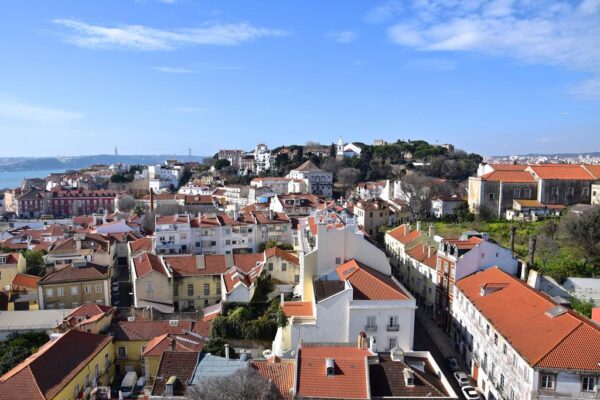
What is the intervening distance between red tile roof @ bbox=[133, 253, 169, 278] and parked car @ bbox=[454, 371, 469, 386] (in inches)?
836

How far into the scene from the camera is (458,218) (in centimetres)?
5750

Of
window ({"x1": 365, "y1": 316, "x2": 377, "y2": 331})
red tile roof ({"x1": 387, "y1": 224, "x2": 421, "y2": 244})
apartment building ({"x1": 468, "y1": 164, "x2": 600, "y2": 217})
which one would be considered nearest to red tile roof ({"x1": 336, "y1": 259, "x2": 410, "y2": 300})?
window ({"x1": 365, "y1": 316, "x2": 377, "y2": 331})

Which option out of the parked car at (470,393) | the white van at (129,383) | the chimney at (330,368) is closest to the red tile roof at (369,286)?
the parked car at (470,393)

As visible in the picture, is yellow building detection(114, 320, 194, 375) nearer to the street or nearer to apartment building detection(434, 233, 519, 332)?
the street

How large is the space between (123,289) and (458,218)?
3896 cm

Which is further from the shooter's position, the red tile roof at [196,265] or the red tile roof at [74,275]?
the red tile roof at [196,265]

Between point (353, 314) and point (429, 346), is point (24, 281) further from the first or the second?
point (429, 346)

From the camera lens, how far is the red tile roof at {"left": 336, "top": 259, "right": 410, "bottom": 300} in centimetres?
2364

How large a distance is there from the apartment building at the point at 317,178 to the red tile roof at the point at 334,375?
76871 millimetres

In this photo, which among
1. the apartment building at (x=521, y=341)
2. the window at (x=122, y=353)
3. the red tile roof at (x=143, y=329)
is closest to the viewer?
the apartment building at (x=521, y=341)

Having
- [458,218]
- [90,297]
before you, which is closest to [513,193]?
[458,218]

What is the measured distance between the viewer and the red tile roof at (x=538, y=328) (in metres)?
18.6

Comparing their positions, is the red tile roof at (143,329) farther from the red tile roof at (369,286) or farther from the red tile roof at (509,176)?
the red tile roof at (509,176)

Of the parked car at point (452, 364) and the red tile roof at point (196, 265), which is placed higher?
the red tile roof at point (196, 265)
